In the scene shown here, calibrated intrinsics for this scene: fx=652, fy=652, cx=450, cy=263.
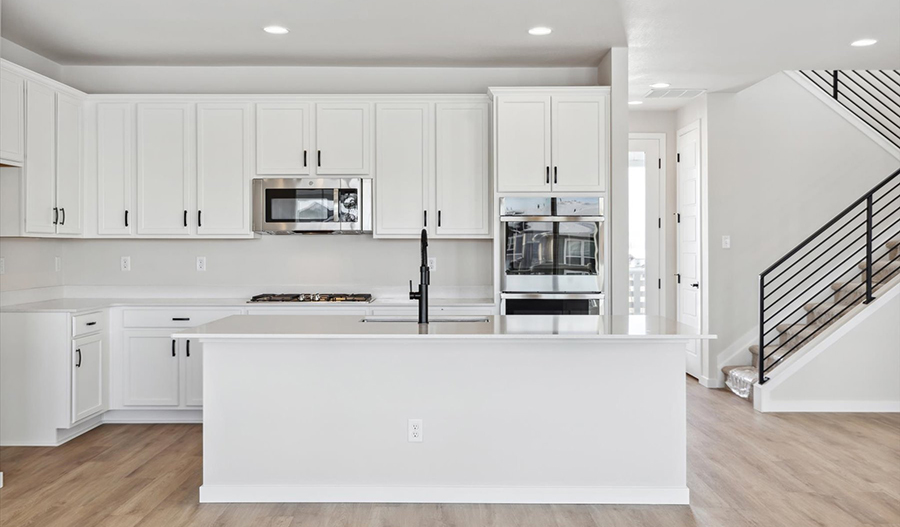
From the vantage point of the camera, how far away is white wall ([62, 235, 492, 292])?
16.9ft

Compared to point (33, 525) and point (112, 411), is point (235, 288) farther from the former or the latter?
point (33, 525)

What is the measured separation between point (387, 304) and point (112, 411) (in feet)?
6.92

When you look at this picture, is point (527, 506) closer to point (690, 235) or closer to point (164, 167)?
point (164, 167)

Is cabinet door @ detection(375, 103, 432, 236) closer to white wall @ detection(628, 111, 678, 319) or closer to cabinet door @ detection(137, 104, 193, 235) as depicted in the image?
cabinet door @ detection(137, 104, 193, 235)

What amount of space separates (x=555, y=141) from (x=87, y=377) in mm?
3554

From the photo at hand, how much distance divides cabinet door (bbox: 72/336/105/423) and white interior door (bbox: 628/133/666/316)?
481 cm

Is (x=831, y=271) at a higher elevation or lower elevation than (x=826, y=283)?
higher

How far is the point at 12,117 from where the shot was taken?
395 cm

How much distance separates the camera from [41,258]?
4.79 meters

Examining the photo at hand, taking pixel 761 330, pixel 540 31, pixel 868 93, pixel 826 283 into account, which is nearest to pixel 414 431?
pixel 540 31

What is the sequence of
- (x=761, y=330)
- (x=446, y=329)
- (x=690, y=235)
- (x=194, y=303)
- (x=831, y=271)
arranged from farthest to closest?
(x=690, y=235) → (x=831, y=271) → (x=761, y=330) → (x=194, y=303) → (x=446, y=329)

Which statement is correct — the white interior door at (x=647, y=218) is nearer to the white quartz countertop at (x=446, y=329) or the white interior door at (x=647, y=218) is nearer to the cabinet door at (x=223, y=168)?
the white quartz countertop at (x=446, y=329)

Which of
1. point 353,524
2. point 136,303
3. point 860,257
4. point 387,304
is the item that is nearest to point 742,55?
point 860,257

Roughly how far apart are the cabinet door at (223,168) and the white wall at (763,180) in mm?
3987
